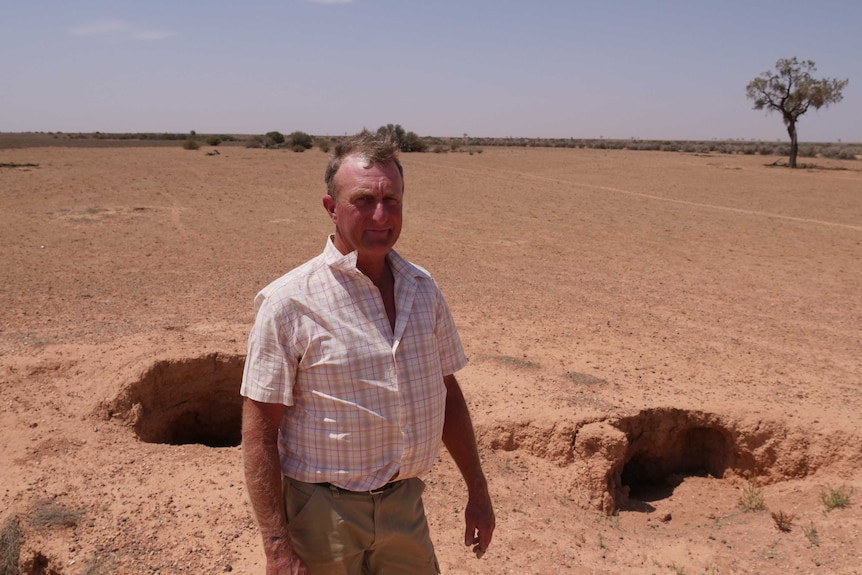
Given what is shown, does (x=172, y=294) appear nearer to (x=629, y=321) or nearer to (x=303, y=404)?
(x=629, y=321)

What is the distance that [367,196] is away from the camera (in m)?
2.24

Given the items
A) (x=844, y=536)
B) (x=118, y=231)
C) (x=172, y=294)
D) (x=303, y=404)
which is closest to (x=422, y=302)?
(x=303, y=404)

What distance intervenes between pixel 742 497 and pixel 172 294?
6.45m

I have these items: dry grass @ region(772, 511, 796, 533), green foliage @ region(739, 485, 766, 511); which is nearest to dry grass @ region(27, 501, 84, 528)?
dry grass @ region(772, 511, 796, 533)

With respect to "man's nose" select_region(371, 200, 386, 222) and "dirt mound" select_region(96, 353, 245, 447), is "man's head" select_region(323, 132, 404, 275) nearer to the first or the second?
"man's nose" select_region(371, 200, 386, 222)

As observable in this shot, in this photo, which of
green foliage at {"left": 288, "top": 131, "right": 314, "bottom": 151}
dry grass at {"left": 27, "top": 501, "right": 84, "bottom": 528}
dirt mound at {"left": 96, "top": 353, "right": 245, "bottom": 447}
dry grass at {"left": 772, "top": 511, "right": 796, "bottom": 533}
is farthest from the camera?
green foliage at {"left": 288, "top": 131, "right": 314, "bottom": 151}

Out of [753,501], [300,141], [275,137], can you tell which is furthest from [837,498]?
[275,137]

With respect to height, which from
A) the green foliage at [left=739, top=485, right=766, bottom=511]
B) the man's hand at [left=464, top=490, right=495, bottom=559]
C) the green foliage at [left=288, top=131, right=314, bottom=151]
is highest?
the green foliage at [left=288, top=131, right=314, bottom=151]

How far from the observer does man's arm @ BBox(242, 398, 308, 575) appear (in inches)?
84.2

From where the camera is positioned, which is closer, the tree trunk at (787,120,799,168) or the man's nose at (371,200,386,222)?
the man's nose at (371,200,386,222)

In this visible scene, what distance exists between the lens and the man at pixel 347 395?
215 cm

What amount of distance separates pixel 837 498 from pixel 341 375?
376cm

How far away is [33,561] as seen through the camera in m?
3.80

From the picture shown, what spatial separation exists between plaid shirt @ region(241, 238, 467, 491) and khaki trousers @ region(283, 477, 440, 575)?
2.1 inches
